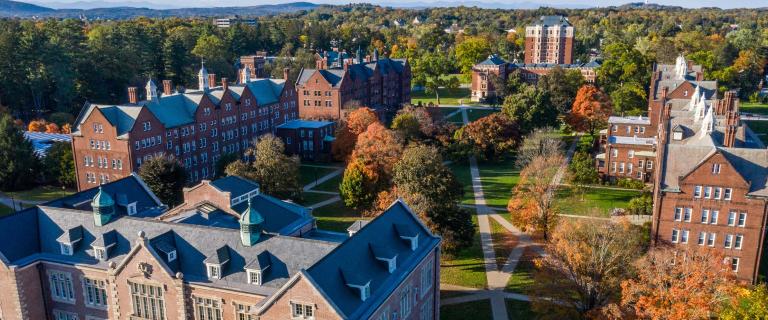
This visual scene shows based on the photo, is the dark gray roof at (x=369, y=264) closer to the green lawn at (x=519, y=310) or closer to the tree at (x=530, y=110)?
the green lawn at (x=519, y=310)

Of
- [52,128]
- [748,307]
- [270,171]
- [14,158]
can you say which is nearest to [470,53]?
[52,128]

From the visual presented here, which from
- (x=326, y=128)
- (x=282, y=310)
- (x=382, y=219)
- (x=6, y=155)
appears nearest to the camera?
Result: (x=282, y=310)

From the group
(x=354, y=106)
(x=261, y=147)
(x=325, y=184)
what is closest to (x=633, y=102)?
(x=354, y=106)

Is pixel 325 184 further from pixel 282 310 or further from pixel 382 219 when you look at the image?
pixel 282 310

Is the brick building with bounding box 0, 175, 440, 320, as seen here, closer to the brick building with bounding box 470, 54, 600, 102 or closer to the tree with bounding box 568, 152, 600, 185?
the tree with bounding box 568, 152, 600, 185

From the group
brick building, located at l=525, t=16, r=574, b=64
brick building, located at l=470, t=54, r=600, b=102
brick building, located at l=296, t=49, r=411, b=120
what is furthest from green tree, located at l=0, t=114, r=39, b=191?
brick building, located at l=525, t=16, r=574, b=64

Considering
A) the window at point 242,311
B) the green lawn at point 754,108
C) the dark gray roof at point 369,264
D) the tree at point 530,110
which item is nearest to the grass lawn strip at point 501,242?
the dark gray roof at point 369,264
